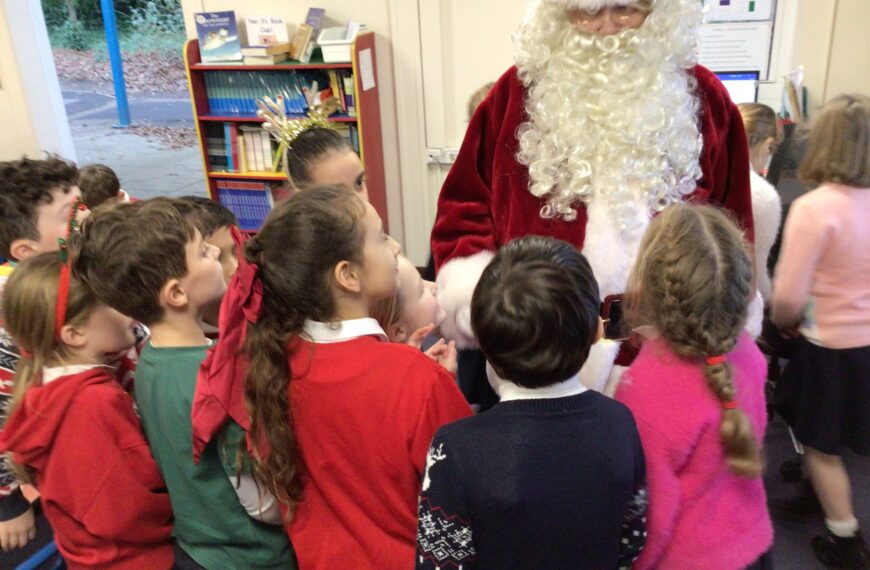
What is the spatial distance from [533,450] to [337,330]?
1.35ft

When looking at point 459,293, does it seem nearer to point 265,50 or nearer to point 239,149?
point 265,50

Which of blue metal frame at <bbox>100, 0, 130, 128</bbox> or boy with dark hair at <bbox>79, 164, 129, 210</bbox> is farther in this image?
blue metal frame at <bbox>100, 0, 130, 128</bbox>

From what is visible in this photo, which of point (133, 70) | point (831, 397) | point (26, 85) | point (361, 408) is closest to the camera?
point (361, 408)

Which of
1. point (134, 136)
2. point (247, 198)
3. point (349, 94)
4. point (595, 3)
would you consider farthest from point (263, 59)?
point (134, 136)

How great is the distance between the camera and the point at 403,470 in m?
1.17

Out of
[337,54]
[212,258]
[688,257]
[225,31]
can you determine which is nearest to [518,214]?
[688,257]

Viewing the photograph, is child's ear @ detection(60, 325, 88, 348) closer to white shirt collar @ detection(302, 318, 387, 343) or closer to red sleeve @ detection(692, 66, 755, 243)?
white shirt collar @ detection(302, 318, 387, 343)

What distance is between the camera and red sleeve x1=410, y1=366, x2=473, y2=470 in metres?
1.15

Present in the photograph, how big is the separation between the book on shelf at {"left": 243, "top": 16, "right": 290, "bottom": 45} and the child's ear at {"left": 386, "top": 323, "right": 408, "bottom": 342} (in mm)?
3207

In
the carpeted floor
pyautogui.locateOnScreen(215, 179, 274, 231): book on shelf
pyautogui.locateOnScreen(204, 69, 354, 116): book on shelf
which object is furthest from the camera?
pyautogui.locateOnScreen(215, 179, 274, 231): book on shelf

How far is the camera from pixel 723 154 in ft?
5.87

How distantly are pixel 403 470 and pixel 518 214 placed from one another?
87cm

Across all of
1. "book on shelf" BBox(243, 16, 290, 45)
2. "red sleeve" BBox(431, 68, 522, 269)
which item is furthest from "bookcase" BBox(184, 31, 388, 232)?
"red sleeve" BBox(431, 68, 522, 269)

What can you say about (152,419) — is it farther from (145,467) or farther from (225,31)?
(225,31)
